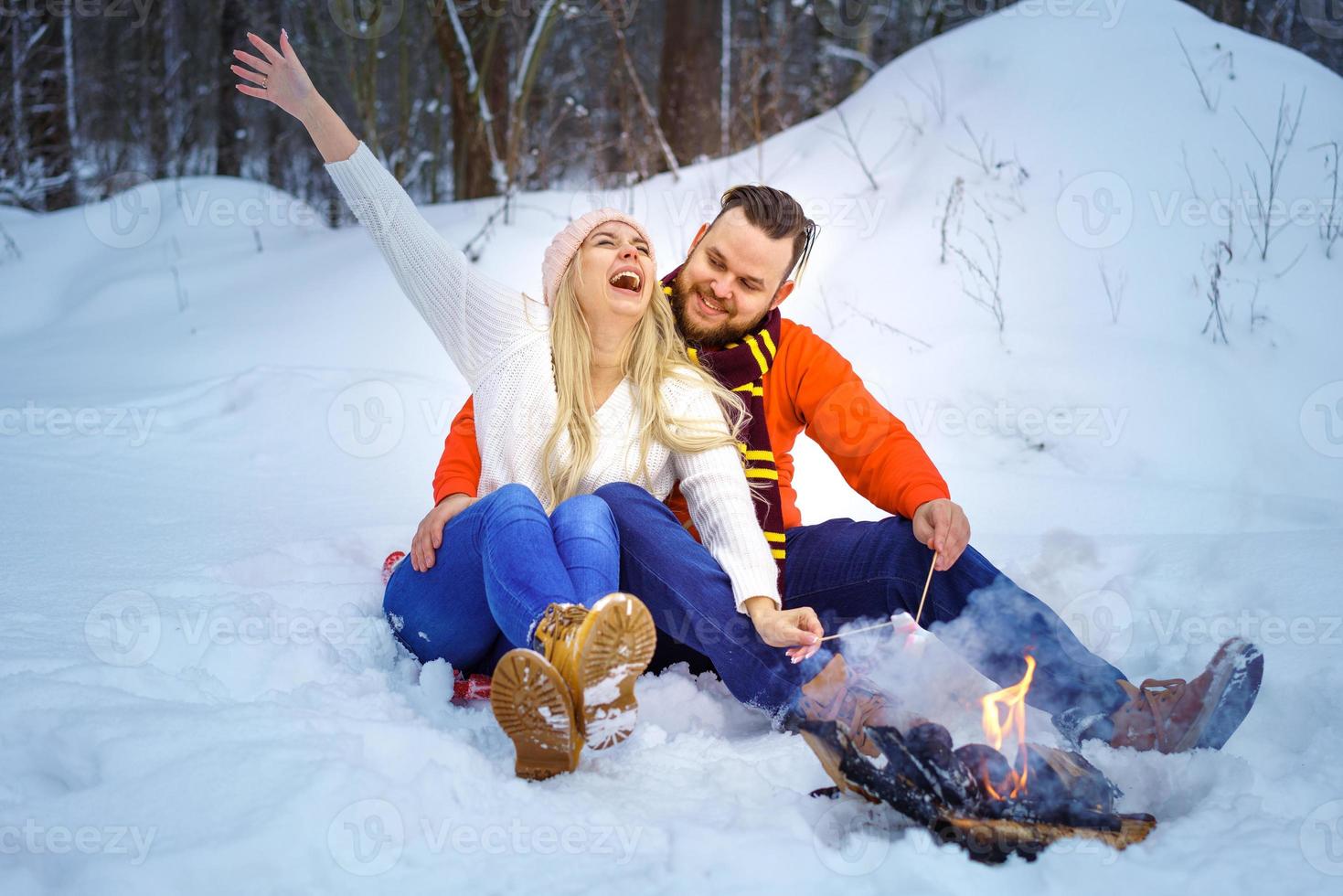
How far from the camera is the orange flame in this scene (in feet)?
4.92

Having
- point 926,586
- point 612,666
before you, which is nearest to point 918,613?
point 926,586

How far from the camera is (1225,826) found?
1517 mm

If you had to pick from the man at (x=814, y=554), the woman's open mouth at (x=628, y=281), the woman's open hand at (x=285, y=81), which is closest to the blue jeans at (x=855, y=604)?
the man at (x=814, y=554)

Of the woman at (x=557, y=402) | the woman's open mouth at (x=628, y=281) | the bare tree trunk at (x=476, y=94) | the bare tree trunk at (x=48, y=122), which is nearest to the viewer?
the woman at (x=557, y=402)

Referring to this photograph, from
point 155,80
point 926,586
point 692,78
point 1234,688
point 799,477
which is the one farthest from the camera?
point 155,80

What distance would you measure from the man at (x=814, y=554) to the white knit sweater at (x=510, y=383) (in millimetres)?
99

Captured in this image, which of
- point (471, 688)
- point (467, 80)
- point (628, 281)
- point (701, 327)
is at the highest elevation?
point (467, 80)

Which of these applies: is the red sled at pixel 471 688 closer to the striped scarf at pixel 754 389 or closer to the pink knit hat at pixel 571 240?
the striped scarf at pixel 754 389

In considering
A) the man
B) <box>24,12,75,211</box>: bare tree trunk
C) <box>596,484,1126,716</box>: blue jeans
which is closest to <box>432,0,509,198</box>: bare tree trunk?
<box>24,12,75,211</box>: bare tree trunk

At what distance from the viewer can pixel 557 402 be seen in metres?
2.13

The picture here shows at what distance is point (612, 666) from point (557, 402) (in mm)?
739

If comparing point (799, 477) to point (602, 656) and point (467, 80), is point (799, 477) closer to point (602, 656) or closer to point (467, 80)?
point (602, 656)

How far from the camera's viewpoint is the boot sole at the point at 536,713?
150cm

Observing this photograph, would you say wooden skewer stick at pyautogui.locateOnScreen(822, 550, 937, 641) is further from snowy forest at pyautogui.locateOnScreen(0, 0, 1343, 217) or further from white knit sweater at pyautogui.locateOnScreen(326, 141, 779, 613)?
snowy forest at pyautogui.locateOnScreen(0, 0, 1343, 217)
